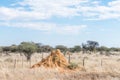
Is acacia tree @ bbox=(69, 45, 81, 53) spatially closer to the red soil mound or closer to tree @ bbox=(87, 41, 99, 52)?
tree @ bbox=(87, 41, 99, 52)

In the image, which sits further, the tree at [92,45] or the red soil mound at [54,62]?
the tree at [92,45]

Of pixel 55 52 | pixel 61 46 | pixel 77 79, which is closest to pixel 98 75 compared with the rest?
pixel 77 79

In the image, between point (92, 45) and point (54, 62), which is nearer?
point (54, 62)

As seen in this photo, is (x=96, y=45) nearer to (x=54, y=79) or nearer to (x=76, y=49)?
(x=76, y=49)

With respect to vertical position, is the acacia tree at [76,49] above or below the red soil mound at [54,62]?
below

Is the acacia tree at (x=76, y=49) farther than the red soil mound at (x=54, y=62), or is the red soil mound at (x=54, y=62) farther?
the acacia tree at (x=76, y=49)

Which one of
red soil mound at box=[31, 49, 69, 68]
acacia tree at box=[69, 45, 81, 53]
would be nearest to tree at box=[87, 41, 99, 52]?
acacia tree at box=[69, 45, 81, 53]

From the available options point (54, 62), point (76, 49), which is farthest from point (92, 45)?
point (54, 62)

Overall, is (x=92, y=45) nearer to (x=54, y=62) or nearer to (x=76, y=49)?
(x=76, y=49)

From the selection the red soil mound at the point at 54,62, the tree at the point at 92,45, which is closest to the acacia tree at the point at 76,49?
the tree at the point at 92,45

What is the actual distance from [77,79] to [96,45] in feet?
318

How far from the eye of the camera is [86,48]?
118m

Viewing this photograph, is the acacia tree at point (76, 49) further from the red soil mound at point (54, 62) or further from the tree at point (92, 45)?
the red soil mound at point (54, 62)

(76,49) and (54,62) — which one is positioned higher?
(54,62)
